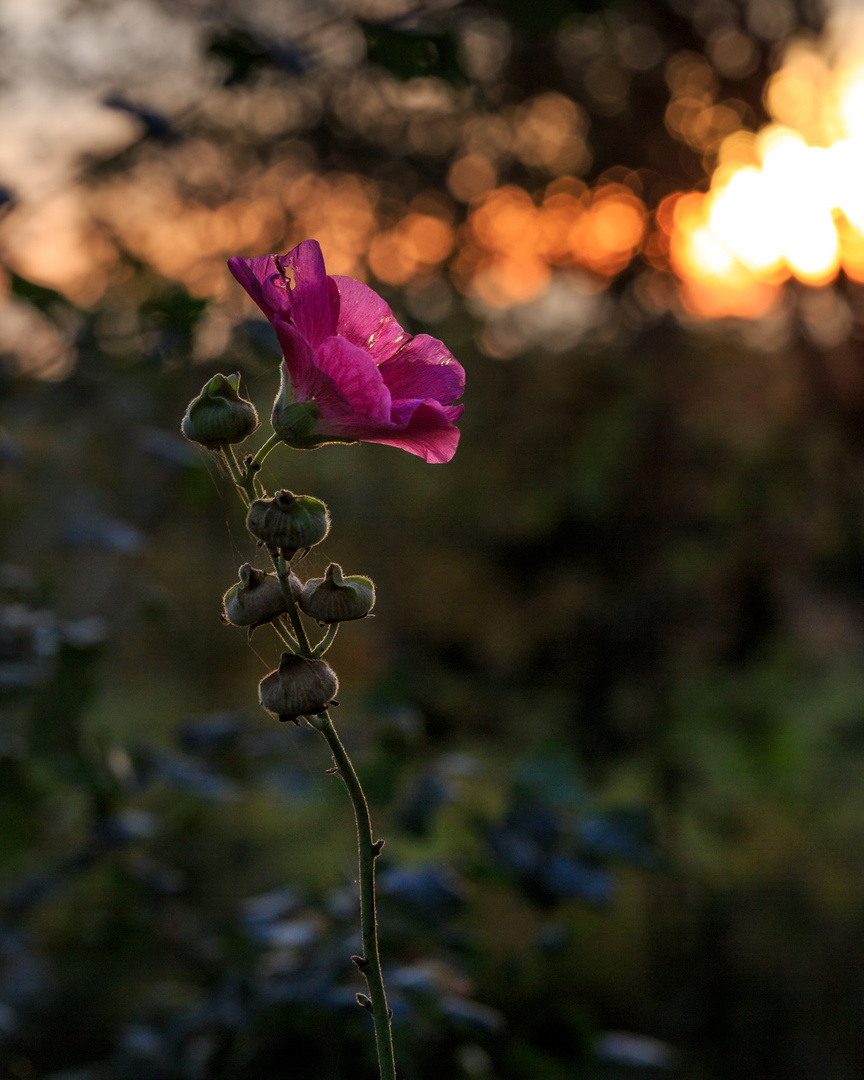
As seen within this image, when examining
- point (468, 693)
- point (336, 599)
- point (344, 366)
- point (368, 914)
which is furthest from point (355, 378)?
point (468, 693)

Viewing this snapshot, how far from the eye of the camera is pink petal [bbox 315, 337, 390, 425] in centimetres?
47

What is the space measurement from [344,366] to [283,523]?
10 cm

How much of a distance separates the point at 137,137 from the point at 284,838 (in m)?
2.80

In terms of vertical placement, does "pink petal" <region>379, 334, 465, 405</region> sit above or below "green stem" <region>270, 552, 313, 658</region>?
above

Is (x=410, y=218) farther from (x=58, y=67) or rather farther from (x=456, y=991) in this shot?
(x=456, y=991)

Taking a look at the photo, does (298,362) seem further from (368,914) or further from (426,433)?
(368,914)

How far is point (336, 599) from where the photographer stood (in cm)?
44

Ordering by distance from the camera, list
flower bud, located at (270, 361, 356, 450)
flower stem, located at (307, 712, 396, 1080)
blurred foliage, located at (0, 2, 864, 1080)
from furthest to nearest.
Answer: blurred foliage, located at (0, 2, 864, 1080), flower bud, located at (270, 361, 356, 450), flower stem, located at (307, 712, 396, 1080)

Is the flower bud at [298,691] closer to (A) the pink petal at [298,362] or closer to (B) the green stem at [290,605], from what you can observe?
(B) the green stem at [290,605]

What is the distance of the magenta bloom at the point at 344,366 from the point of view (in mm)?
468

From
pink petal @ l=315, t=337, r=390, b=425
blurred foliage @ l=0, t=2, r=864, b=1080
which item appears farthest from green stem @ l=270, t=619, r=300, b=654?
blurred foliage @ l=0, t=2, r=864, b=1080

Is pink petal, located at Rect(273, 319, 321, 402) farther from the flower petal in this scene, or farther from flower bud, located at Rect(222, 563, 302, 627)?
flower bud, located at Rect(222, 563, 302, 627)

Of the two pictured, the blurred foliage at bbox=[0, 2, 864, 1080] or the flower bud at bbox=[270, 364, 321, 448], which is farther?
the blurred foliage at bbox=[0, 2, 864, 1080]

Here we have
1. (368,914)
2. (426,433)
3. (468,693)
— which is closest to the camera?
(368,914)
